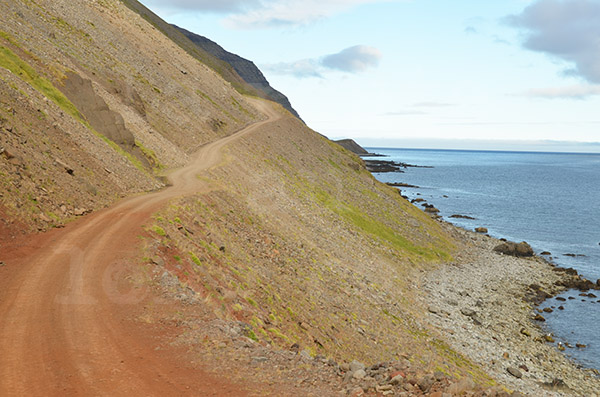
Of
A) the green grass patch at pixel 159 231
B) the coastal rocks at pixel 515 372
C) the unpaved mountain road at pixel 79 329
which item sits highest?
the green grass patch at pixel 159 231

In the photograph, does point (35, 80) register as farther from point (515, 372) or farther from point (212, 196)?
point (515, 372)

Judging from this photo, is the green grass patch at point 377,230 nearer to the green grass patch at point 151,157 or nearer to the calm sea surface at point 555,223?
the calm sea surface at point 555,223

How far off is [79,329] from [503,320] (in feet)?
136

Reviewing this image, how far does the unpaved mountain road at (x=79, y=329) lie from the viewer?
12352mm

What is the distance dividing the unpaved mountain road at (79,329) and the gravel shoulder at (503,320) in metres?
27.3

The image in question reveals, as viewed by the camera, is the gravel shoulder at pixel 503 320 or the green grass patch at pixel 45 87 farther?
the green grass patch at pixel 45 87

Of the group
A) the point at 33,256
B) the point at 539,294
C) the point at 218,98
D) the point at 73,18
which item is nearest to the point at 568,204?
the point at 539,294

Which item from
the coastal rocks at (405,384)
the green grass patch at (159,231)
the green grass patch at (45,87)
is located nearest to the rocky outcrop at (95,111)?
the green grass patch at (45,87)

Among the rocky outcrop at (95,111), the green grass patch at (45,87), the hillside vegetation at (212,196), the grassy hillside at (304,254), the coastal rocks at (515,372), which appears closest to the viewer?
the grassy hillside at (304,254)

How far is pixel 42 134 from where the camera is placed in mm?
31188

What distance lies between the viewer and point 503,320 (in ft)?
145

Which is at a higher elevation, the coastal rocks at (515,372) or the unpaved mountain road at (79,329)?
the unpaved mountain road at (79,329)

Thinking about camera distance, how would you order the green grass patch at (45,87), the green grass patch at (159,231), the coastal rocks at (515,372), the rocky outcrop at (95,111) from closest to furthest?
1. the green grass patch at (159,231)
2. the coastal rocks at (515,372)
3. the green grass patch at (45,87)
4. the rocky outcrop at (95,111)

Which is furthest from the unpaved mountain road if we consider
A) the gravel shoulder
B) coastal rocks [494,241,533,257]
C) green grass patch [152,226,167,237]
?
coastal rocks [494,241,533,257]
